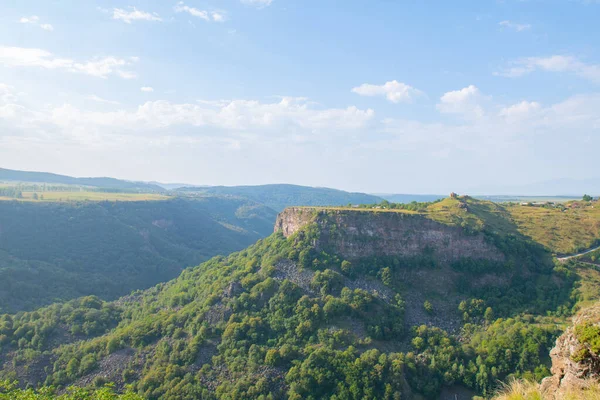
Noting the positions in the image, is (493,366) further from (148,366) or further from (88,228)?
(88,228)

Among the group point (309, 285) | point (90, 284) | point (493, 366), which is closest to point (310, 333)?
point (309, 285)

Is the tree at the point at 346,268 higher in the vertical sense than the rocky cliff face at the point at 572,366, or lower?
lower

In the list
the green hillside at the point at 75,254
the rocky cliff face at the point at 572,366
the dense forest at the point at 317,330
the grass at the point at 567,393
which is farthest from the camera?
the green hillside at the point at 75,254

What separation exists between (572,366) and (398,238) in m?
61.2

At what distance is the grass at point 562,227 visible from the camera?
3411 inches

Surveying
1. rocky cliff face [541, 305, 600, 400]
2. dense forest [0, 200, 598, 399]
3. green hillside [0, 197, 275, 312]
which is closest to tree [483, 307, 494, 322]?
dense forest [0, 200, 598, 399]

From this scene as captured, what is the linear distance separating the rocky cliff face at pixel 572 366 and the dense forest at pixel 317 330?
114ft

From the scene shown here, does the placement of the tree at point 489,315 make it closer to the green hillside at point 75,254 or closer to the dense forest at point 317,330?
the dense forest at point 317,330

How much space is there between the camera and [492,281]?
78.8 metres

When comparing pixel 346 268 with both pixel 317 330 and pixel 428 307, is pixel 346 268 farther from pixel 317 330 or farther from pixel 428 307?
pixel 428 307

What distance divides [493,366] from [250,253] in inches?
2205

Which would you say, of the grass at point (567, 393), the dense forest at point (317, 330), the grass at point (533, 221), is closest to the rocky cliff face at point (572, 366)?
the grass at point (567, 393)

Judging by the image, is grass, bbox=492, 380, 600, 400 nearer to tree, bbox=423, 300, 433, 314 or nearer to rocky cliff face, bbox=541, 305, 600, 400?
rocky cliff face, bbox=541, 305, 600, 400

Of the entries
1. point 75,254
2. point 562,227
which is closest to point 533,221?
point 562,227
